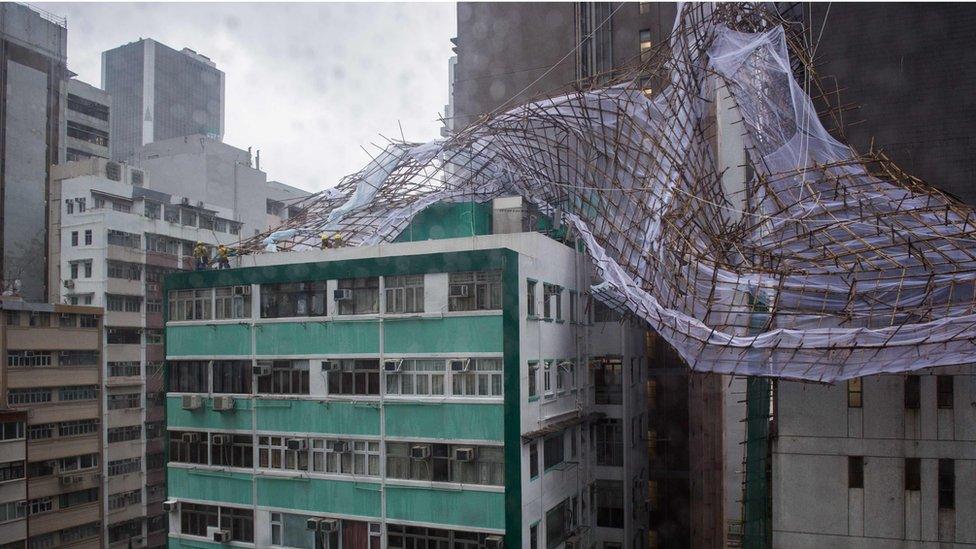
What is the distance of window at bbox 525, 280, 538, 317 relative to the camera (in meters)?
15.5

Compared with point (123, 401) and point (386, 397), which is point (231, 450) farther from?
point (123, 401)

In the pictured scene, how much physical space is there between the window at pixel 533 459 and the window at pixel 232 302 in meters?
7.20

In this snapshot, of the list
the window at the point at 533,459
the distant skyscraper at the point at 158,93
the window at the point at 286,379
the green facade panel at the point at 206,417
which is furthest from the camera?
the distant skyscraper at the point at 158,93

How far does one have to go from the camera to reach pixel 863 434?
13.0 meters

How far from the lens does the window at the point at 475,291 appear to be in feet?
49.4

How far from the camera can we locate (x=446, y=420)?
49.6ft

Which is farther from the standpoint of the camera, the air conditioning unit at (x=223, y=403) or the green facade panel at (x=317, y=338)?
the air conditioning unit at (x=223, y=403)

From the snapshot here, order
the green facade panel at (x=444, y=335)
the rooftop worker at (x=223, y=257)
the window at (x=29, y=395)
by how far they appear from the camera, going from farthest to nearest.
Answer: the window at (x=29, y=395), the rooftop worker at (x=223, y=257), the green facade panel at (x=444, y=335)

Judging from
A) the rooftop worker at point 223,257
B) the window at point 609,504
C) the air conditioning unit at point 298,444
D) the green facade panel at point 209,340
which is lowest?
the window at point 609,504

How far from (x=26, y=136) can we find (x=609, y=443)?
3168cm

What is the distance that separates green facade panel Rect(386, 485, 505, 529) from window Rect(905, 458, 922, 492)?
23.1 ft

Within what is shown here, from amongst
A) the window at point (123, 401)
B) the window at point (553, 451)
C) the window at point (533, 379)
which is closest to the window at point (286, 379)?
the window at point (533, 379)

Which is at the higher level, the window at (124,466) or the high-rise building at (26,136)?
the high-rise building at (26,136)

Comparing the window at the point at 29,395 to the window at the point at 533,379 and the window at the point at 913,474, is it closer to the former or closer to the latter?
the window at the point at 533,379
